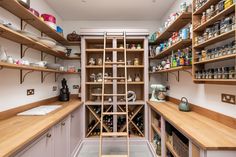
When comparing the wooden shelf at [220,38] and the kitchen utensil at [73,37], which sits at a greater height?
the kitchen utensil at [73,37]

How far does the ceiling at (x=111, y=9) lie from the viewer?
2.99m

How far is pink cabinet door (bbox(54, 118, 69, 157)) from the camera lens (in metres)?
1.91

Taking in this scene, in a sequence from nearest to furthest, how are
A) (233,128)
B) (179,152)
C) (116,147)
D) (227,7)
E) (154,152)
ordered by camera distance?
(227,7)
(233,128)
(179,152)
(154,152)
(116,147)

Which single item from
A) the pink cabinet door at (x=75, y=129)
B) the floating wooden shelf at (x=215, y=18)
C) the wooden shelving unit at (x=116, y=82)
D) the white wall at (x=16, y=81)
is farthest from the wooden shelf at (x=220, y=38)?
the white wall at (x=16, y=81)

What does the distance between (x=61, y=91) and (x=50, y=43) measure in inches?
48.9

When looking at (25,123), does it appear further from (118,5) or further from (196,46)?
(118,5)

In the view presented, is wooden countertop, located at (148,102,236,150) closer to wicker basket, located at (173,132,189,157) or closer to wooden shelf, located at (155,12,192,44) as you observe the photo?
wicker basket, located at (173,132,189,157)

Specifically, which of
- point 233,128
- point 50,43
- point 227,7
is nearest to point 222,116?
point 233,128

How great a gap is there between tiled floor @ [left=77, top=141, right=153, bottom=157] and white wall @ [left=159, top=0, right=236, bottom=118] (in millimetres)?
1152

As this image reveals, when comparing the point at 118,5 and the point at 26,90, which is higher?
the point at 118,5

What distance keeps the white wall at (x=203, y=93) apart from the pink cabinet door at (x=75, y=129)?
1.81 m

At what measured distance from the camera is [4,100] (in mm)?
1907

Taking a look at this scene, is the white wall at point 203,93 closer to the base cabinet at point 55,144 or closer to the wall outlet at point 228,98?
the wall outlet at point 228,98

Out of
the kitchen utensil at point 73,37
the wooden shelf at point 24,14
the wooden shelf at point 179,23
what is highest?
the kitchen utensil at point 73,37
